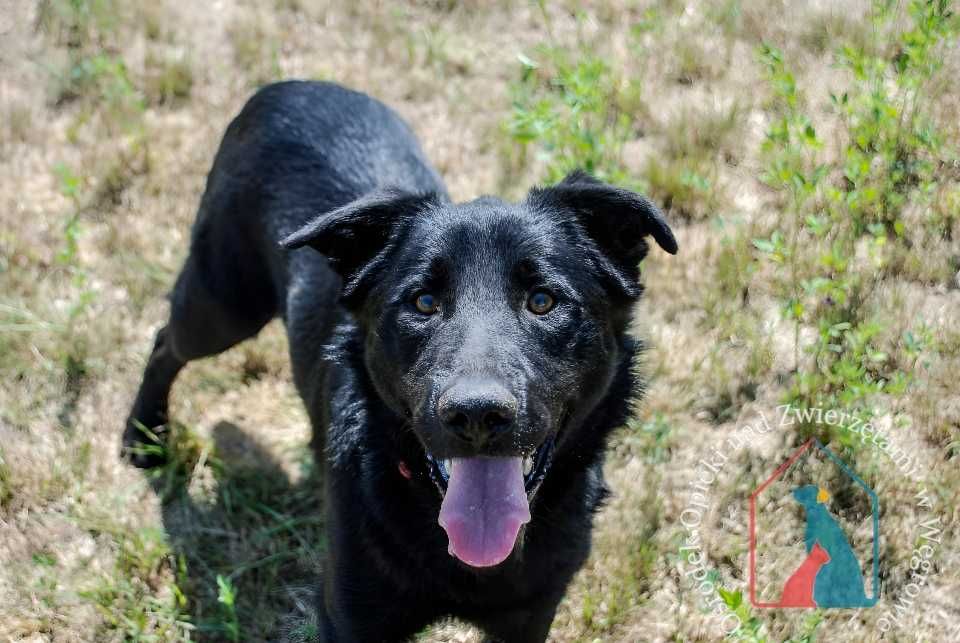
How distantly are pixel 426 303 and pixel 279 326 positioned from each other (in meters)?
2.01

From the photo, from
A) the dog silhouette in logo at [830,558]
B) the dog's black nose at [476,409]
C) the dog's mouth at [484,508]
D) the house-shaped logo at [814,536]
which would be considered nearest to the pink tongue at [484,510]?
the dog's mouth at [484,508]

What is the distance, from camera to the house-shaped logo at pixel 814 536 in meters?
3.51

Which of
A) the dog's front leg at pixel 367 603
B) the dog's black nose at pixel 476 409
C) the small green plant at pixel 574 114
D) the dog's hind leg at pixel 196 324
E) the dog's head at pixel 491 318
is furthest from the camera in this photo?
the small green plant at pixel 574 114

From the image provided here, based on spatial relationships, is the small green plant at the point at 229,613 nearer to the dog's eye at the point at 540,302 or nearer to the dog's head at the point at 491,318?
the dog's head at the point at 491,318

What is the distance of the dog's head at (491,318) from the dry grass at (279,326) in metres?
1.15

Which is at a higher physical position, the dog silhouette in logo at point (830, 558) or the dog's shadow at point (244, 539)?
the dog silhouette in logo at point (830, 558)

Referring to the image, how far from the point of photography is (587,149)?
4.31 metres

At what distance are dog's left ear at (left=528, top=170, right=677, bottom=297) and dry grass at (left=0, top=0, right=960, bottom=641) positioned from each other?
1171 millimetres

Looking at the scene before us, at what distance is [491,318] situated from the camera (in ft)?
8.35

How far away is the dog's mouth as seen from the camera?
8.14ft

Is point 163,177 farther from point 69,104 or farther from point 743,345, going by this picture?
point 743,345

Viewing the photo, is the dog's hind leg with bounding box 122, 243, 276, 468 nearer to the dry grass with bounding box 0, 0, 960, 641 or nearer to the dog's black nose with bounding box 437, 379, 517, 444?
the dry grass with bounding box 0, 0, 960, 641

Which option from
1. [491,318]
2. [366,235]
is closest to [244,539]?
[366,235]

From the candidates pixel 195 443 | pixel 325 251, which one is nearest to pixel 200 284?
pixel 195 443
